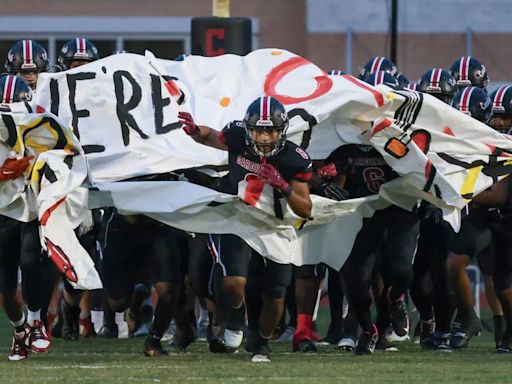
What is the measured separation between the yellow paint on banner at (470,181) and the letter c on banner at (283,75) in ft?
3.50

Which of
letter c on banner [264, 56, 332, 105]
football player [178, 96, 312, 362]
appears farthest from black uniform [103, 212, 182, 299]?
letter c on banner [264, 56, 332, 105]

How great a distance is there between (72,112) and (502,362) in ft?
10.6

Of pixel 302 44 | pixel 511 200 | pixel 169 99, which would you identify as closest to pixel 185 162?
pixel 169 99

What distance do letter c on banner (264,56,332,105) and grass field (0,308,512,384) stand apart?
1664 millimetres

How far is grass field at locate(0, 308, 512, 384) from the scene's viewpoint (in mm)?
9586

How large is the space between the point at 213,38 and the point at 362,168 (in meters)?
2.88

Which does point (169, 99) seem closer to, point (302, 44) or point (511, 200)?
point (511, 200)

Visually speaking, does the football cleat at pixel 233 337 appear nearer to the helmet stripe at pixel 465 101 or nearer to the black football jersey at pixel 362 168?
the black football jersey at pixel 362 168

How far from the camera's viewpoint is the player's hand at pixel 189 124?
35.2 feet

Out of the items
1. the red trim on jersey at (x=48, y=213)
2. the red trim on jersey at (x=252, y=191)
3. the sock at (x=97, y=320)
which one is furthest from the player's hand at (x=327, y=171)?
the sock at (x=97, y=320)

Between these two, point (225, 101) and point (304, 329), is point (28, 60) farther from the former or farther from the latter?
point (304, 329)

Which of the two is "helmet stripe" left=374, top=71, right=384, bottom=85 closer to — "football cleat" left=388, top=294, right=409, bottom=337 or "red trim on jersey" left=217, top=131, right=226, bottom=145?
"football cleat" left=388, top=294, right=409, bottom=337

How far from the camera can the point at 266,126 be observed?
10.4 meters

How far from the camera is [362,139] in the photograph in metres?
11.3
